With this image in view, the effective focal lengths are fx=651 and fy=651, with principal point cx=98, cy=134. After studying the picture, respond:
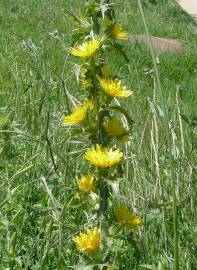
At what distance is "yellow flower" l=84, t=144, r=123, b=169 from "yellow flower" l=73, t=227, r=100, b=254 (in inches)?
5.9

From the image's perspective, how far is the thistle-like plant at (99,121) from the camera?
1.47m

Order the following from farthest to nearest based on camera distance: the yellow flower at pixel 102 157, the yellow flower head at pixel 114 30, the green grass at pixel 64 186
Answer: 1. the green grass at pixel 64 186
2. the yellow flower head at pixel 114 30
3. the yellow flower at pixel 102 157

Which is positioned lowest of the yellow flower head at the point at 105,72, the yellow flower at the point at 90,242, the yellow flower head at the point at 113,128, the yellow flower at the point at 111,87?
the yellow flower at the point at 90,242

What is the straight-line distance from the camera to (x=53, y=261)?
6.22 feet

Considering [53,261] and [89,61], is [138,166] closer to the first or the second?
[53,261]

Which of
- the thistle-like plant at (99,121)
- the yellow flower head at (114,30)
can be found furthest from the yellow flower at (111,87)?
the yellow flower head at (114,30)

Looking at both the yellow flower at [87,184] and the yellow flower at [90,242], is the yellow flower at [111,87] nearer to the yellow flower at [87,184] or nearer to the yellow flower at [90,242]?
the yellow flower at [87,184]

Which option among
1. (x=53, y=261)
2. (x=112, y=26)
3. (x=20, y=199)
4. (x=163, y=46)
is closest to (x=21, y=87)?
(x=20, y=199)

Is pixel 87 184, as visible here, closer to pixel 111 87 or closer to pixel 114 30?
pixel 111 87

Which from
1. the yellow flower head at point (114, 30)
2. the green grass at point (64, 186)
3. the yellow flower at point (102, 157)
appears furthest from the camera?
the green grass at point (64, 186)

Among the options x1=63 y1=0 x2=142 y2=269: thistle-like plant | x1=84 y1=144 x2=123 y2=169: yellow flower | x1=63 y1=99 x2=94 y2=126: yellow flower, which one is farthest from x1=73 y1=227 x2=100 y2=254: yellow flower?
x1=63 y1=99 x2=94 y2=126: yellow flower

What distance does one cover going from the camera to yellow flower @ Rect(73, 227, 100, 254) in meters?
1.45

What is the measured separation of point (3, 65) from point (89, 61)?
2.85 m

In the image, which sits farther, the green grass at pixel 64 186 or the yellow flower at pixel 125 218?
the green grass at pixel 64 186
